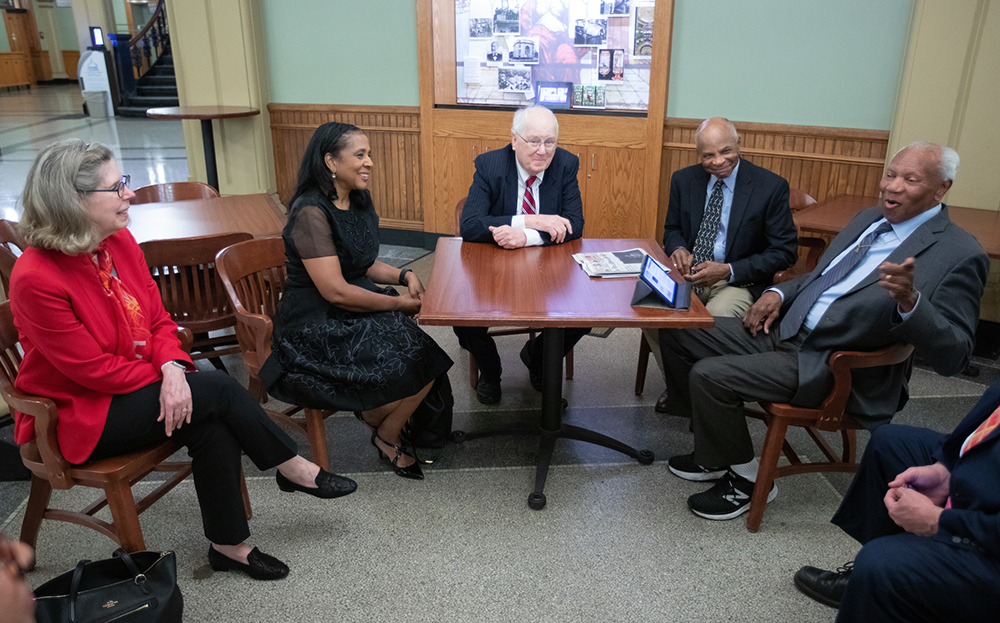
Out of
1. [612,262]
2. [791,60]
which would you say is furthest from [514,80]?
[612,262]

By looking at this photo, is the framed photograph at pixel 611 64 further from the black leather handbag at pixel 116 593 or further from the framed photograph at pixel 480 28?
the black leather handbag at pixel 116 593

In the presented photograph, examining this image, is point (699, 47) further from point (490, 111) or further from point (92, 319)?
point (92, 319)

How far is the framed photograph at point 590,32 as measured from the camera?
16.2 feet

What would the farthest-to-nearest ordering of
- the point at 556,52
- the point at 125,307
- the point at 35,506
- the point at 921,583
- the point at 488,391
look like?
the point at 556,52, the point at 488,391, the point at 35,506, the point at 125,307, the point at 921,583

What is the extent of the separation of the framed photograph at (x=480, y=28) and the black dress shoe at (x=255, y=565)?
4.12 m

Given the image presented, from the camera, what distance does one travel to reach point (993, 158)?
388 centimetres

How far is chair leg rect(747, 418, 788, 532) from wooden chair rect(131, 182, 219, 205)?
3.16m

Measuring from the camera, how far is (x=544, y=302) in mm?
2334

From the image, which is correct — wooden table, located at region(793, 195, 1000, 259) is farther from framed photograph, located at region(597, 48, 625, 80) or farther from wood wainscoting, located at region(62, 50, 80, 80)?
wood wainscoting, located at region(62, 50, 80, 80)

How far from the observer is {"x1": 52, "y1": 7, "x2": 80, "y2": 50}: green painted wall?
18984mm

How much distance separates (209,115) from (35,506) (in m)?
3.61

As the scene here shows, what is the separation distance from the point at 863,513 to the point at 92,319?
89.8 inches

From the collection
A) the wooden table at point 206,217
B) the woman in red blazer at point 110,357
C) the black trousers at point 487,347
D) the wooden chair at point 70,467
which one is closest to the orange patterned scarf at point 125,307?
the woman in red blazer at point 110,357

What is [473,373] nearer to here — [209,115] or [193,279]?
[193,279]
